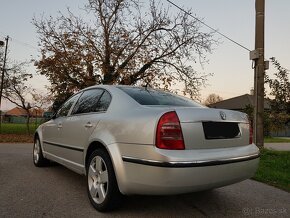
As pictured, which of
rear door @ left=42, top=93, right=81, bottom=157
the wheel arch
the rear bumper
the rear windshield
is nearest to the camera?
the rear bumper

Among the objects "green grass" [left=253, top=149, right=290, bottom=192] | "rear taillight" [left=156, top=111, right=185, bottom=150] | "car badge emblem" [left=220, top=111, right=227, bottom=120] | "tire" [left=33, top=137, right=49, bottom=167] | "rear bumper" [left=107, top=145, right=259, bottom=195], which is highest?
"car badge emblem" [left=220, top=111, right=227, bottom=120]

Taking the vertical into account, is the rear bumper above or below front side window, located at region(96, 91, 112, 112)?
below

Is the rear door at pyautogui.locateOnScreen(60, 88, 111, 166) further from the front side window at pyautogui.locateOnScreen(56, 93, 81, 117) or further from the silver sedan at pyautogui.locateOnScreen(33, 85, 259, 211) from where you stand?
the front side window at pyautogui.locateOnScreen(56, 93, 81, 117)

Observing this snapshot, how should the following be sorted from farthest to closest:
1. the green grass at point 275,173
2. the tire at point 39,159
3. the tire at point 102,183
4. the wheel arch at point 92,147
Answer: the tire at point 39,159 → the green grass at point 275,173 → the wheel arch at point 92,147 → the tire at point 102,183

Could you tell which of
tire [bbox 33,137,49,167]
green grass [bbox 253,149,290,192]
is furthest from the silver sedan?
tire [bbox 33,137,49,167]

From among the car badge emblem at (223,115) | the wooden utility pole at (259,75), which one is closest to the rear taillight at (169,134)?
the car badge emblem at (223,115)

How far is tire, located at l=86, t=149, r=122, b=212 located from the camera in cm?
329

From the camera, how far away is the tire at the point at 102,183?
3291 millimetres

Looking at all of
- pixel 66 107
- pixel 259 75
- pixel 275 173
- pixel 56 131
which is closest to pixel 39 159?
pixel 56 131

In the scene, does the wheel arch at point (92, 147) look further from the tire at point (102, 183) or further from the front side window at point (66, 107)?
the front side window at point (66, 107)

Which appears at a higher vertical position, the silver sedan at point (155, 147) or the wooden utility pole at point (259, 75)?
the wooden utility pole at point (259, 75)

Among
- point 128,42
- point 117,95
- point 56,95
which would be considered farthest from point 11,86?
point 117,95

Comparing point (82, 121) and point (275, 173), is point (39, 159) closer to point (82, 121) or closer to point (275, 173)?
point (82, 121)

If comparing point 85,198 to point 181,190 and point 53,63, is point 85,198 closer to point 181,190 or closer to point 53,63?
point 181,190
